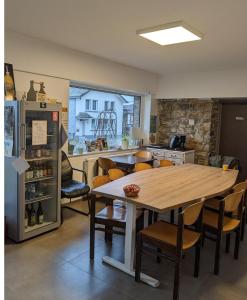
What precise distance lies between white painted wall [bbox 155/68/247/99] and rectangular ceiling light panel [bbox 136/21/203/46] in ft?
8.46

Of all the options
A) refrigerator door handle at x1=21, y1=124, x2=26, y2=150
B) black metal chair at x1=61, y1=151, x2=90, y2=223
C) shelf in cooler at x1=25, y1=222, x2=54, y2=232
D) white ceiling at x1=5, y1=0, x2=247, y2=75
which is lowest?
shelf in cooler at x1=25, y1=222, x2=54, y2=232

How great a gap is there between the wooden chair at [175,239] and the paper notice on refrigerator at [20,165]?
1482mm

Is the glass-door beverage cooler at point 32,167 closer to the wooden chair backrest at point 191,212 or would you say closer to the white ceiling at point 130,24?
the white ceiling at point 130,24

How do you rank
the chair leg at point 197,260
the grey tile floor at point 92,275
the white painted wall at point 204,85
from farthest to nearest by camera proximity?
the white painted wall at point 204,85 → the chair leg at point 197,260 → the grey tile floor at point 92,275

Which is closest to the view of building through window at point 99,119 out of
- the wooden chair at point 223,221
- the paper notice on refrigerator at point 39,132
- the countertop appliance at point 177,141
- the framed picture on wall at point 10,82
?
the countertop appliance at point 177,141

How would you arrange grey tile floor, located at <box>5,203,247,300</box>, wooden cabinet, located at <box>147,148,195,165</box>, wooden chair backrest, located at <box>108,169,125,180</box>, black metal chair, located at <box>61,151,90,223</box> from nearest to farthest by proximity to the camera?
grey tile floor, located at <box>5,203,247,300</box> → wooden chair backrest, located at <box>108,169,125,180</box> → black metal chair, located at <box>61,151,90,223</box> → wooden cabinet, located at <box>147,148,195,165</box>

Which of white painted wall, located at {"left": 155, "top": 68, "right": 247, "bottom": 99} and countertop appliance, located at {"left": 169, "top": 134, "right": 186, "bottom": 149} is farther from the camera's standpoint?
countertop appliance, located at {"left": 169, "top": 134, "right": 186, "bottom": 149}

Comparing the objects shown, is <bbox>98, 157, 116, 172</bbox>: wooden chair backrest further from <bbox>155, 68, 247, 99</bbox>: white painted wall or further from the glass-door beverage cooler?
<bbox>155, 68, 247, 99</bbox>: white painted wall

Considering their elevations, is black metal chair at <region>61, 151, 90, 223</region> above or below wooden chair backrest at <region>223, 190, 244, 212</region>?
below

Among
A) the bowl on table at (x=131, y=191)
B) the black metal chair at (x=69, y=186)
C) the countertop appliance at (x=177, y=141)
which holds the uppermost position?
the countertop appliance at (x=177, y=141)

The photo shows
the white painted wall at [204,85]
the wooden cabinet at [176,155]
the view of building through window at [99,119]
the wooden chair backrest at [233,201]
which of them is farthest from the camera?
the wooden cabinet at [176,155]

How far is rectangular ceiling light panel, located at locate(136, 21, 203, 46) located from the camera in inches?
106

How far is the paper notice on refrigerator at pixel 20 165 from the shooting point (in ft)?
9.71

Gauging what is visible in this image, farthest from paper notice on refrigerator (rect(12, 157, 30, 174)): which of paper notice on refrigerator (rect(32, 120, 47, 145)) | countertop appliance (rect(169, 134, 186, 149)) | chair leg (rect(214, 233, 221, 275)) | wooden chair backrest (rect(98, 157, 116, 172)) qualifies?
countertop appliance (rect(169, 134, 186, 149))
